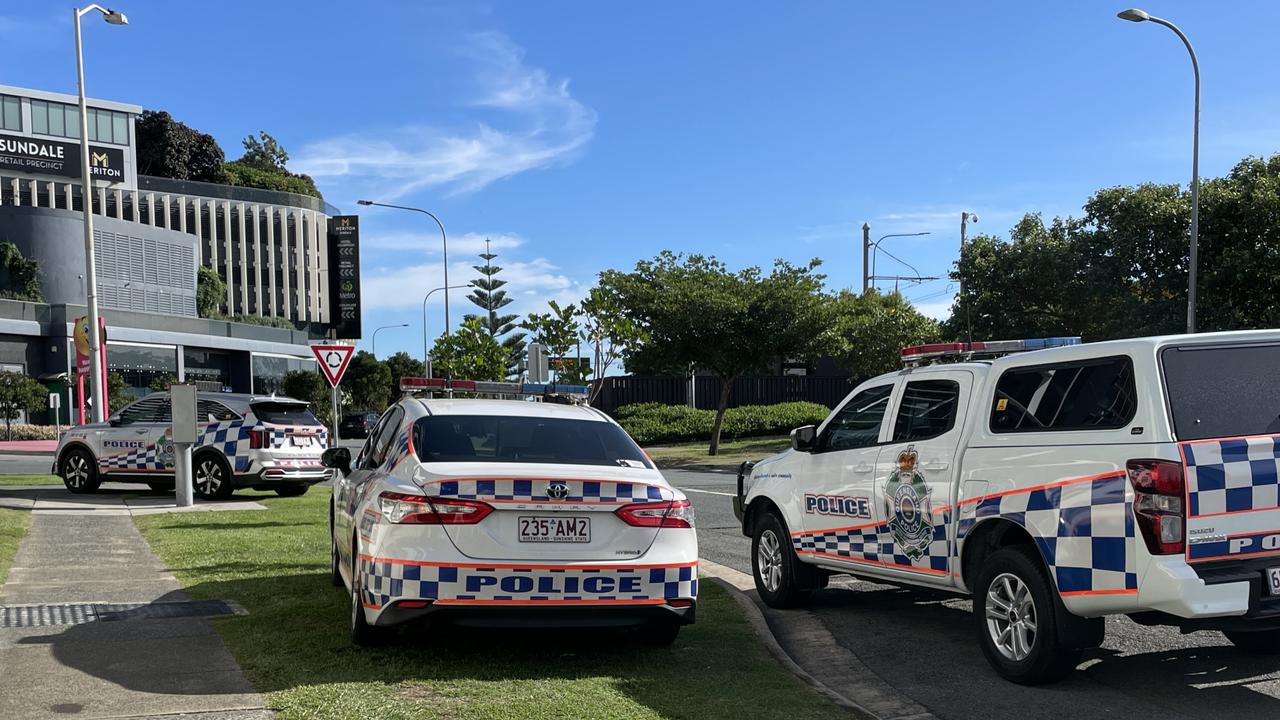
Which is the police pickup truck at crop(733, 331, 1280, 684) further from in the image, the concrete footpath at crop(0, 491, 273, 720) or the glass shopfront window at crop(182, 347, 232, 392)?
the glass shopfront window at crop(182, 347, 232, 392)

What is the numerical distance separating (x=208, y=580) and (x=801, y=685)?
526 centimetres

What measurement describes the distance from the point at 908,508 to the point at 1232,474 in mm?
Result: 2138

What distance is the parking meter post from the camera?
1541 cm

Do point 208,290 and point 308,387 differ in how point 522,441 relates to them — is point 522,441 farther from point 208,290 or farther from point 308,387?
point 208,290

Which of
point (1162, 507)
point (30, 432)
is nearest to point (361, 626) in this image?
point (1162, 507)

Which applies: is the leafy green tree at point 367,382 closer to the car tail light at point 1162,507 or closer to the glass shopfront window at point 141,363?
the glass shopfront window at point 141,363

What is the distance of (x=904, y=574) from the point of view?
23.8 feet

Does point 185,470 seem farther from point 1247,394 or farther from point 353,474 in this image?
point 1247,394

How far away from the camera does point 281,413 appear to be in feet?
57.3

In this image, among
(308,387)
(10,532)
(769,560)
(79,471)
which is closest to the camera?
(769,560)

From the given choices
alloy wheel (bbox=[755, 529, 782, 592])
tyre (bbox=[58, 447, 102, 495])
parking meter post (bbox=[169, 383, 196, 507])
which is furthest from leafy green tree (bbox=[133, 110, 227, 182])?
alloy wheel (bbox=[755, 529, 782, 592])

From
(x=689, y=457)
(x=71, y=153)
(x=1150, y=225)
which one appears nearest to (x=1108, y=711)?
(x=1150, y=225)

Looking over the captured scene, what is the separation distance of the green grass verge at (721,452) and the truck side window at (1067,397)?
22210 mm

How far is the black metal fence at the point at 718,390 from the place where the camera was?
42.2 meters
